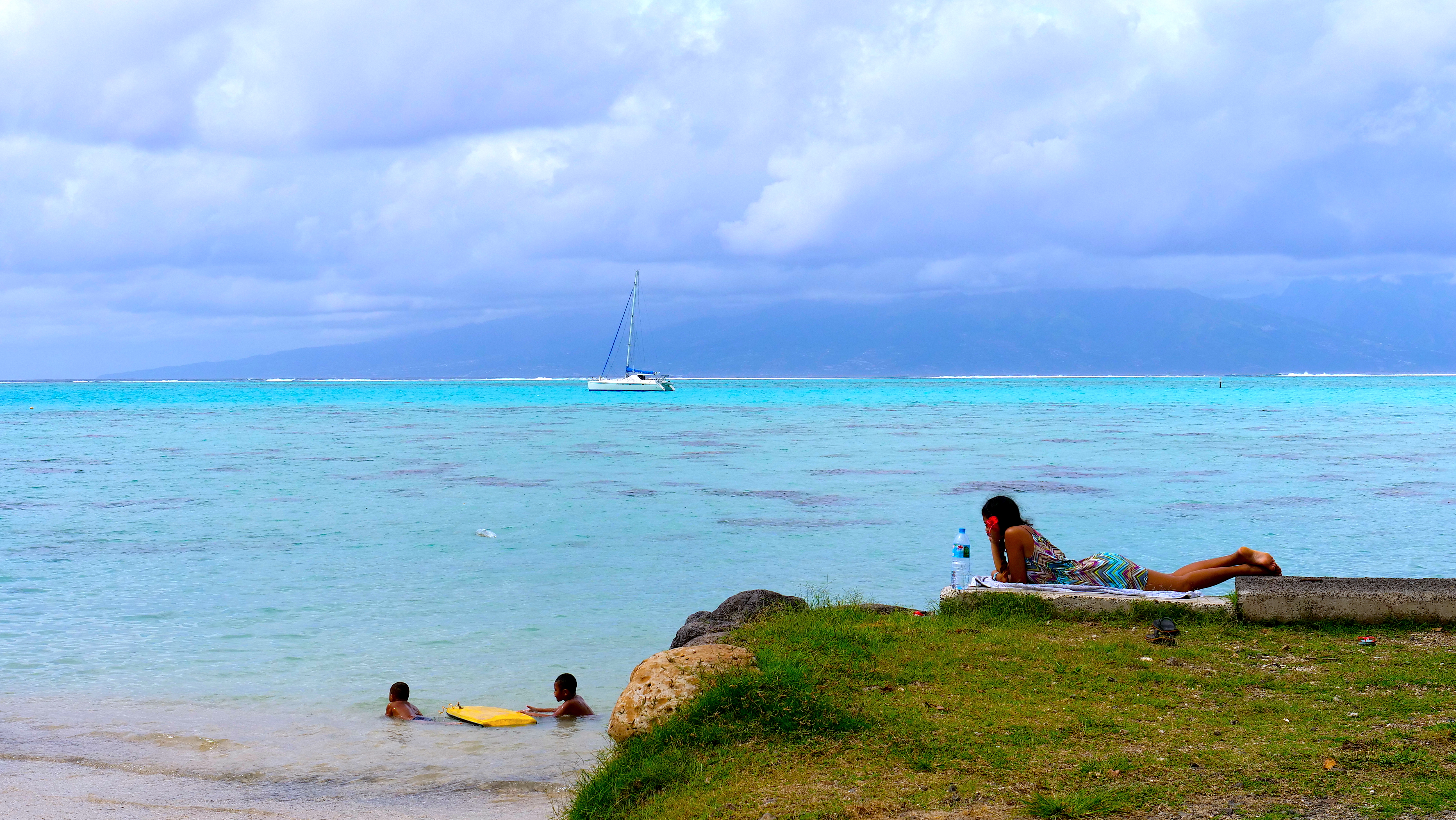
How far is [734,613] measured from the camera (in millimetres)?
9508

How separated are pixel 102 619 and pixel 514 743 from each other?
22.3 feet

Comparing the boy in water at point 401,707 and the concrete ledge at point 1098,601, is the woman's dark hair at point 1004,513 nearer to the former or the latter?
the concrete ledge at point 1098,601

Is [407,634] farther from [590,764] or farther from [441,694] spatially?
[590,764]

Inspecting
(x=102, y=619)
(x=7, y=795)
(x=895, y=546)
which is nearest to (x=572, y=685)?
(x=7, y=795)

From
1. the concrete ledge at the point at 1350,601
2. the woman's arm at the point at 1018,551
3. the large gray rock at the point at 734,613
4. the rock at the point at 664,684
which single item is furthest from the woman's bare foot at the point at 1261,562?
the rock at the point at 664,684

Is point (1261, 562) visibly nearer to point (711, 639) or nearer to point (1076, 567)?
point (1076, 567)

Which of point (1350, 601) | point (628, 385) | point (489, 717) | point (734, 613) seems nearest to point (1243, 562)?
point (1350, 601)

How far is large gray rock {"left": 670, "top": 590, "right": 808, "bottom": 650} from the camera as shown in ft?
30.2

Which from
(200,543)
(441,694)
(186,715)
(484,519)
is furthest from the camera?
(484,519)

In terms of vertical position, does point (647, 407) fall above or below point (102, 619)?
above

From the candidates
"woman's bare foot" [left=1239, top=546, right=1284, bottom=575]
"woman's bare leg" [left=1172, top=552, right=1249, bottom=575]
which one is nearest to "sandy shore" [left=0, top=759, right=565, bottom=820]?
"woman's bare leg" [left=1172, top=552, right=1249, bottom=575]

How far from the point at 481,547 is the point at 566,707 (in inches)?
347

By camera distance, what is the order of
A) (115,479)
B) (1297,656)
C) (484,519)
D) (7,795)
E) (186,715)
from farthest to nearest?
(115,479) → (484,519) → (186,715) → (1297,656) → (7,795)

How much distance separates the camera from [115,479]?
28.1m
